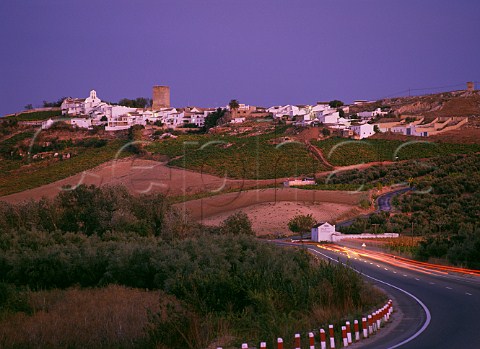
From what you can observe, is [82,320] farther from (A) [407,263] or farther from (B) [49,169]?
(B) [49,169]

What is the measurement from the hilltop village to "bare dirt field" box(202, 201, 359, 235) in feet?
135

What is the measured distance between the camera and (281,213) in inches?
2344

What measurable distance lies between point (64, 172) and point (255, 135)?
34.7 meters

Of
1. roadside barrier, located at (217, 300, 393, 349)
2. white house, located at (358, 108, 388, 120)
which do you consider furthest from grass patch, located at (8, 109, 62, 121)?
Answer: roadside barrier, located at (217, 300, 393, 349)

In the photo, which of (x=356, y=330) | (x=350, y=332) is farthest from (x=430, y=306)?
(x=350, y=332)

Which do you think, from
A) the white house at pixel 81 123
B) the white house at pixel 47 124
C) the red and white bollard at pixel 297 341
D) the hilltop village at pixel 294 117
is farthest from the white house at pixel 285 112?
the red and white bollard at pixel 297 341

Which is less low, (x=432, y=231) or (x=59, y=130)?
(x=59, y=130)

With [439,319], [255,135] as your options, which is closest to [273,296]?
[439,319]

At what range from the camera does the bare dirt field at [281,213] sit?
55.8 meters

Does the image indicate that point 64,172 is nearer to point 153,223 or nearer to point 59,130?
point 59,130

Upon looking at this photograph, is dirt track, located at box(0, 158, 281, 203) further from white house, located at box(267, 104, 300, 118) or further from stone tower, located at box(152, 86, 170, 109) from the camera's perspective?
stone tower, located at box(152, 86, 170, 109)

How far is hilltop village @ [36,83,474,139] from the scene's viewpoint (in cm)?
10512

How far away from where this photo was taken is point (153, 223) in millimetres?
39625

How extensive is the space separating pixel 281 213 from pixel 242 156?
3383cm
